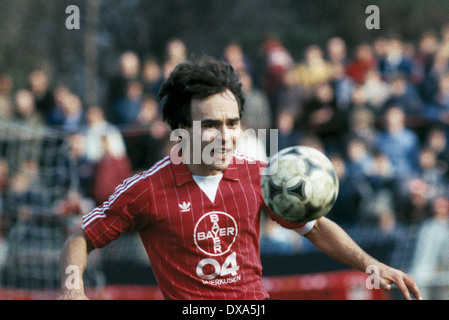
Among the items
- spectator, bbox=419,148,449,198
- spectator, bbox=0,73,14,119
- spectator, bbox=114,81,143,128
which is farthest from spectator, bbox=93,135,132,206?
spectator, bbox=419,148,449,198

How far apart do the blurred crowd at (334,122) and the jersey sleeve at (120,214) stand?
513 centimetres

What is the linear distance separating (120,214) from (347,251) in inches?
56.9

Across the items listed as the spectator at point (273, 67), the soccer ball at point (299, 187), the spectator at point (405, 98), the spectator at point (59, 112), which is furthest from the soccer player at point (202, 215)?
the spectator at point (59, 112)

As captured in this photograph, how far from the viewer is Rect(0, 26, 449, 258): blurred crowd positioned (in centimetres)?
991

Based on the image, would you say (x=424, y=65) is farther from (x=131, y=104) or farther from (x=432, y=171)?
(x=131, y=104)

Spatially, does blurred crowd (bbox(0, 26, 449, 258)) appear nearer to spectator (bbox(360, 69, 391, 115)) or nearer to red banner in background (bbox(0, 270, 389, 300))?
spectator (bbox(360, 69, 391, 115))

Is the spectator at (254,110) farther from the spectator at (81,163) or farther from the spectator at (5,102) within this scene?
the spectator at (5,102)

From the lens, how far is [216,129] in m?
4.86

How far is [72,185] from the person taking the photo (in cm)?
1048

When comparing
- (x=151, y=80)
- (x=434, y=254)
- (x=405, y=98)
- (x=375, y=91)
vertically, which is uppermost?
(x=151, y=80)

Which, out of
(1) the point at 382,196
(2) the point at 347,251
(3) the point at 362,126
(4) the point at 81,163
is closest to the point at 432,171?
(1) the point at 382,196
